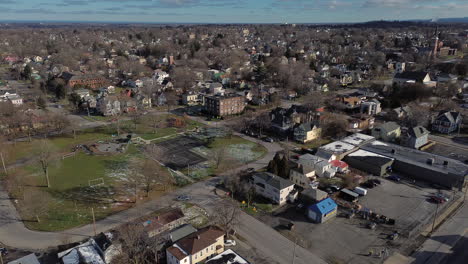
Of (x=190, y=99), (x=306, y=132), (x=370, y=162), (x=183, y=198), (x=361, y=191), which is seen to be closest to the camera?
(x=183, y=198)

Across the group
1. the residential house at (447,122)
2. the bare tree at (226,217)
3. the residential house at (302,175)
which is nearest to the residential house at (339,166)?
the residential house at (302,175)

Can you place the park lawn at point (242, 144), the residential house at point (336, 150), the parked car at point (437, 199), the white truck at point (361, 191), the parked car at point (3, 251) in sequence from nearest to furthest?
the parked car at point (3, 251) → the parked car at point (437, 199) → the white truck at point (361, 191) → the residential house at point (336, 150) → the park lawn at point (242, 144)

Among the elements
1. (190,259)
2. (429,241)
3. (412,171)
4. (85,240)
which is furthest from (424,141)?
(85,240)

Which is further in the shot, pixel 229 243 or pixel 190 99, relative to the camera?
pixel 190 99

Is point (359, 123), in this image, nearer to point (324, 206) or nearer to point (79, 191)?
point (324, 206)

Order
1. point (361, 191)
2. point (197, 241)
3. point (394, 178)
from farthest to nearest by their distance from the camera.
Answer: point (394, 178)
point (361, 191)
point (197, 241)

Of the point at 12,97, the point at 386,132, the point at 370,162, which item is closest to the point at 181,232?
the point at 370,162

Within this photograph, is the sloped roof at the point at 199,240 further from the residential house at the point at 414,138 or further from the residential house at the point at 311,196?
the residential house at the point at 414,138
